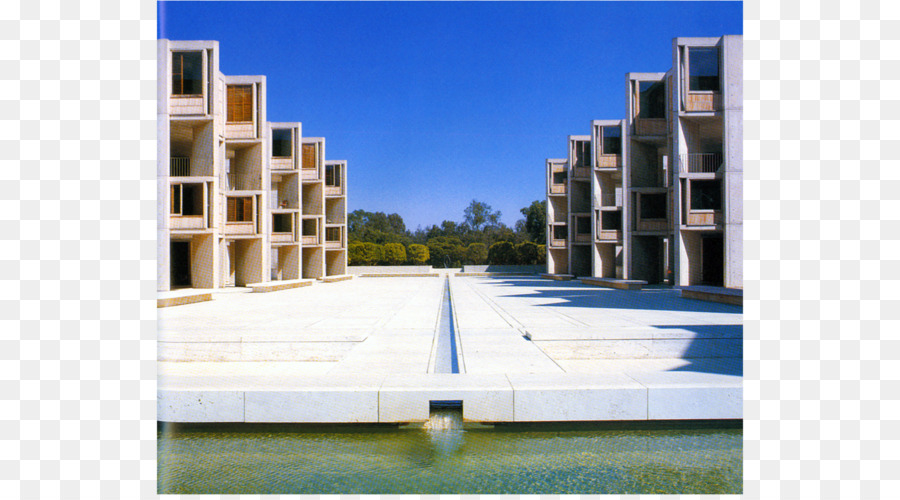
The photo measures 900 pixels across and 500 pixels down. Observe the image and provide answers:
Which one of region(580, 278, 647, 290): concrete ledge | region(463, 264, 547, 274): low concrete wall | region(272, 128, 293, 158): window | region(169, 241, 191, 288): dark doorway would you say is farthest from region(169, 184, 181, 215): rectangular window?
region(463, 264, 547, 274): low concrete wall

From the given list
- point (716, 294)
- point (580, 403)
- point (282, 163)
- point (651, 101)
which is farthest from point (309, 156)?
point (580, 403)

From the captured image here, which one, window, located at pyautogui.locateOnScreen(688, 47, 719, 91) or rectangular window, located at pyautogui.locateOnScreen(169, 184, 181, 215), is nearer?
window, located at pyautogui.locateOnScreen(688, 47, 719, 91)

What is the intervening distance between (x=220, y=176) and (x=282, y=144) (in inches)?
315

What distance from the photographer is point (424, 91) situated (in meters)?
8.56

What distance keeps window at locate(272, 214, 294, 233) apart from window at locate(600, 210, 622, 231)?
1739 cm

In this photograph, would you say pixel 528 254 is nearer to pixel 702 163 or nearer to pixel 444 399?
pixel 702 163

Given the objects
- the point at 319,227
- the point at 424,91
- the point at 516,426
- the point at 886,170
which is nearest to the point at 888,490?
the point at 886,170

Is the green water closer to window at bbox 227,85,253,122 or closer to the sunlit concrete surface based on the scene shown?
the sunlit concrete surface

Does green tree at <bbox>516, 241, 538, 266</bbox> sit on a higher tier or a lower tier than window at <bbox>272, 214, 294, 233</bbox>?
lower

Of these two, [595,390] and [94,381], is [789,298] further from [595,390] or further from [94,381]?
[94,381]

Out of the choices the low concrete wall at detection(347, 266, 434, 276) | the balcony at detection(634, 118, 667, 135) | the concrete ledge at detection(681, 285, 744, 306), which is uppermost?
the balcony at detection(634, 118, 667, 135)

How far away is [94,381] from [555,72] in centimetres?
490

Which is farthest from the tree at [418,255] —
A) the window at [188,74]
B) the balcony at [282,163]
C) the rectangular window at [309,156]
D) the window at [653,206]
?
the window at [188,74]

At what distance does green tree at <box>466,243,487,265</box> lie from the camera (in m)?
55.5
